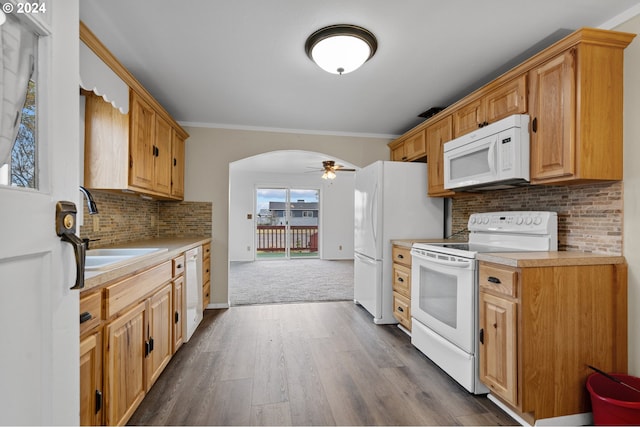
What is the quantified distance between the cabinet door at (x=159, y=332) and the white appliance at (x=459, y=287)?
194 cm

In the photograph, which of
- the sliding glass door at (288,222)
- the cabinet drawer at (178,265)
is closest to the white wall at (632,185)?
the cabinet drawer at (178,265)

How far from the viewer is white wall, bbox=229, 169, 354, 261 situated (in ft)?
24.5

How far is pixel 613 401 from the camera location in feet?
4.58

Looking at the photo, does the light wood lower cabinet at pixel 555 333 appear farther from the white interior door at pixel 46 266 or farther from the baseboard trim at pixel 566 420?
the white interior door at pixel 46 266

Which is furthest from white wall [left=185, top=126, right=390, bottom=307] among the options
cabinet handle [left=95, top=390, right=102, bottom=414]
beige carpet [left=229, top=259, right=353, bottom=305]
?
cabinet handle [left=95, top=390, right=102, bottom=414]

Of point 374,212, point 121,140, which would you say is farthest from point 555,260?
point 121,140

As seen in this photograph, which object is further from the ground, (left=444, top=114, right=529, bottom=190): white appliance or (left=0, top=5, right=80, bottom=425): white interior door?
(left=444, top=114, right=529, bottom=190): white appliance

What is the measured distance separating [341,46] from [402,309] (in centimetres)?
234

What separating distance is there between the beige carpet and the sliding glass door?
3.38ft

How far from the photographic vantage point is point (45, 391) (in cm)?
64

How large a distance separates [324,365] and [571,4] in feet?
9.04

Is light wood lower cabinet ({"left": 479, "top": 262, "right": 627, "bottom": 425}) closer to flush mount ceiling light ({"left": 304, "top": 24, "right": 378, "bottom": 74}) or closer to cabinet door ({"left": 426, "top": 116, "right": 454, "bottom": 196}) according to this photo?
cabinet door ({"left": 426, "top": 116, "right": 454, "bottom": 196})

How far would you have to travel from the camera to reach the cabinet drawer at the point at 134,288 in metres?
1.33

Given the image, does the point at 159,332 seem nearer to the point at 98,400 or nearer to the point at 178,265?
the point at 178,265
